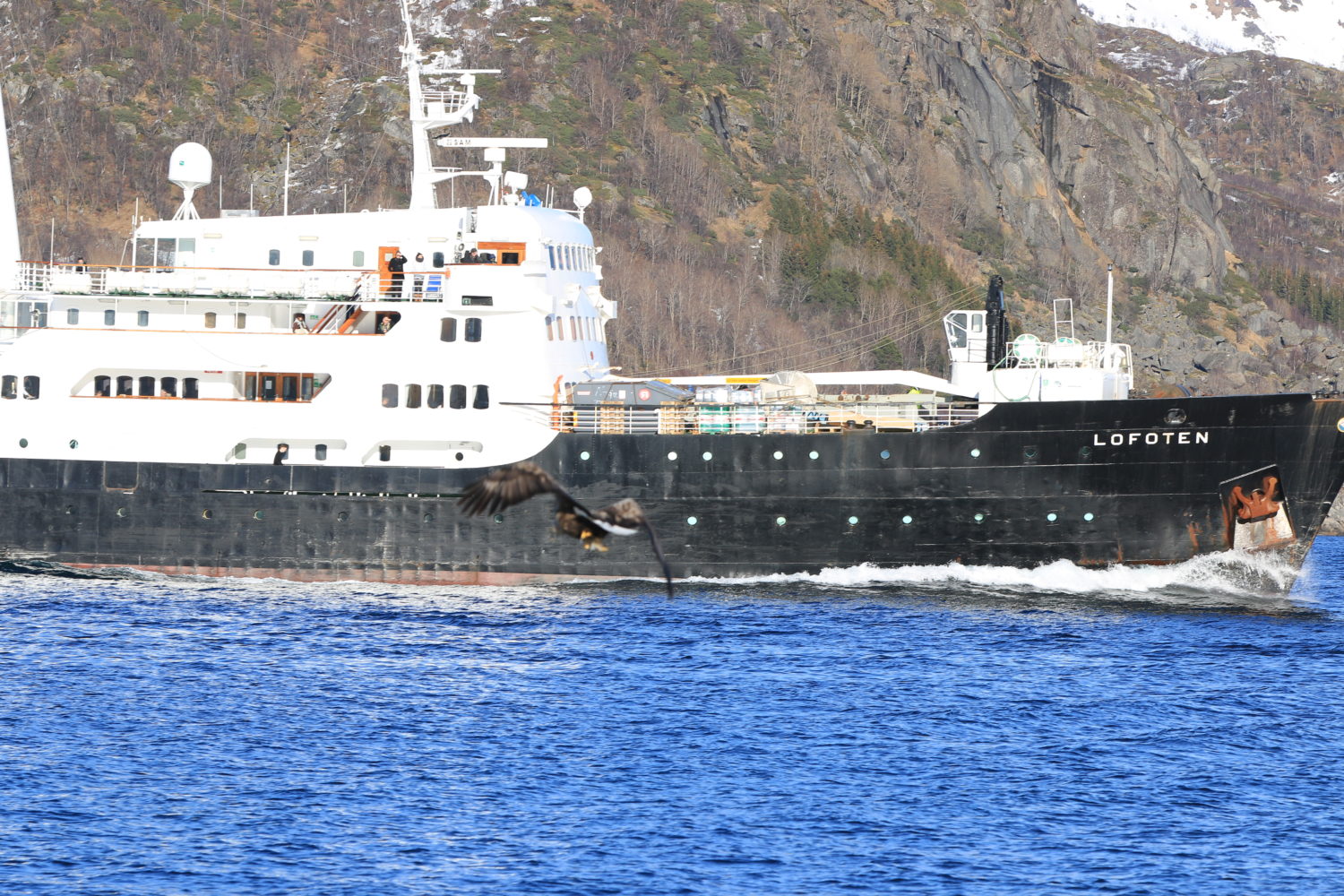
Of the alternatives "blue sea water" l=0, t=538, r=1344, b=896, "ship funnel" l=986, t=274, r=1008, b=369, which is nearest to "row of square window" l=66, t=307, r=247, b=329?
"blue sea water" l=0, t=538, r=1344, b=896

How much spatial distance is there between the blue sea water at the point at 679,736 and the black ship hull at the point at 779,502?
70 centimetres

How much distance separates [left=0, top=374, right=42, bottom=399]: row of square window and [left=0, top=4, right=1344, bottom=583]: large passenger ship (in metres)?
0.07

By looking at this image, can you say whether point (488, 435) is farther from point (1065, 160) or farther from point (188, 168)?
point (1065, 160)

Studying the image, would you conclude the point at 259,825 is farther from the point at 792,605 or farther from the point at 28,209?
the point at 28,209

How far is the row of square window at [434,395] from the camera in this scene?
112 ft

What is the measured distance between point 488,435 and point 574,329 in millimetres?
3888

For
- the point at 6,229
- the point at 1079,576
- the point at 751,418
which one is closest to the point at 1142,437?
the point at 1079,576

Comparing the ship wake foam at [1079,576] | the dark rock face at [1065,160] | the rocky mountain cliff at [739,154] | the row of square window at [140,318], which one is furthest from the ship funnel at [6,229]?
the dark rock face at [1065,160]

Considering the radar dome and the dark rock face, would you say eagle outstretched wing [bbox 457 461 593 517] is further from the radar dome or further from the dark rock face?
the dark rock face

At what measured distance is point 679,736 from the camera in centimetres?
2336

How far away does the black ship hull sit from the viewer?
105ft

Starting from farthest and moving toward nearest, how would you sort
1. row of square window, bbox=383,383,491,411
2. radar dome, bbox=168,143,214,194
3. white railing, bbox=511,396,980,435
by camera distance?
radar dome, bbox=168,143,214,194, row of square window, bbox=383,383,491,411, white railing, bbox=511,396,980,435

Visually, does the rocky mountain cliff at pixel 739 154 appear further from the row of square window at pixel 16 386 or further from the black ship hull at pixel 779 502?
the black ship hull at pixel 779 502

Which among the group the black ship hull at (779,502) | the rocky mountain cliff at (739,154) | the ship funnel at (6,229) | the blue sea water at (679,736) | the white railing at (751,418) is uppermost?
the rocky mountain cliff at (739,154)
